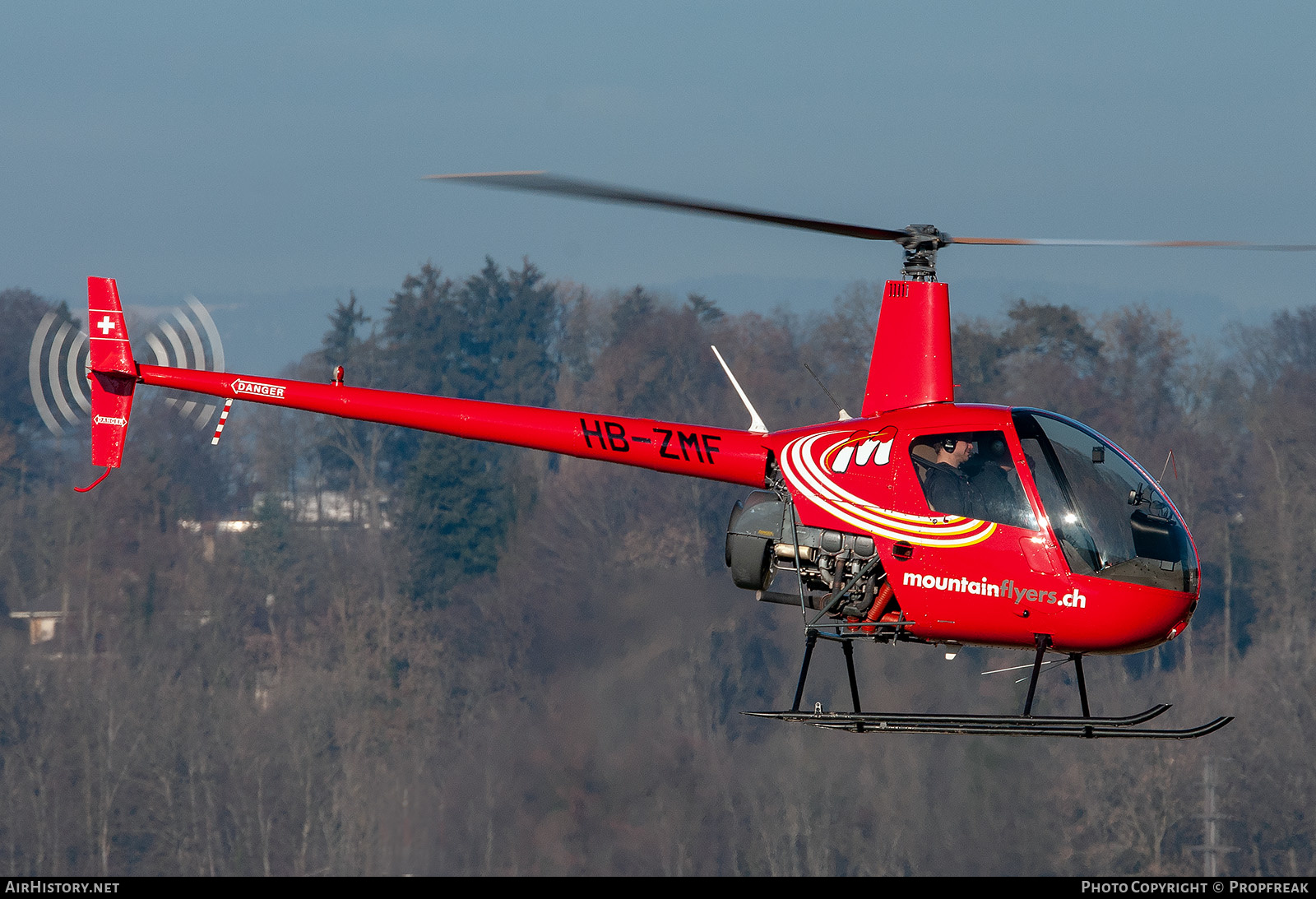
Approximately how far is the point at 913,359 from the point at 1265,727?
44655mm

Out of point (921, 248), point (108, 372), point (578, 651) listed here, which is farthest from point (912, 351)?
point (578, 651)

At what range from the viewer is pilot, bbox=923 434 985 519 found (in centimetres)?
1312

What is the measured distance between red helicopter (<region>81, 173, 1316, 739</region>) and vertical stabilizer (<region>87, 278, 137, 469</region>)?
5704 millimetres

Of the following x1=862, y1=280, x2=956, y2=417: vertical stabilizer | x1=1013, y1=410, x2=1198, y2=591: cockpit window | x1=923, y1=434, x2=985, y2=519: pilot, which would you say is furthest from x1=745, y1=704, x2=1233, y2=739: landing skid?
x1=862, y1=280, x2=956, y2=417: vertical stabilizer

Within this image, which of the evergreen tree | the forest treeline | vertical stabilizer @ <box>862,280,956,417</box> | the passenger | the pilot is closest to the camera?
the passenger

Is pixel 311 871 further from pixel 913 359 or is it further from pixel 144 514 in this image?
pixel 913 359

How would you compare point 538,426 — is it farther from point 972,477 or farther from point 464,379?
point 464,379

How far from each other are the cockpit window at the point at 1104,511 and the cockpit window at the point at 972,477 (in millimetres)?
186

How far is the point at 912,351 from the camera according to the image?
46.6 ft

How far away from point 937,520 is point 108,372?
354 inches

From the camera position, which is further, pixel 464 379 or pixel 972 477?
pixel 464 379

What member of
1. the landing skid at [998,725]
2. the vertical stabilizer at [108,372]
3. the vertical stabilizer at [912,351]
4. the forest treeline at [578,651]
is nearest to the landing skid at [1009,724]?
the landing skid at [998,725]

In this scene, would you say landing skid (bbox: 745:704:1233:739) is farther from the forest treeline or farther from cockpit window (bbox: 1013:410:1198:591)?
the forest treeline

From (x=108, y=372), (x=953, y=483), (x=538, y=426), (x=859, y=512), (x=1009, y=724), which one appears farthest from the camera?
(x=108, y=372)
